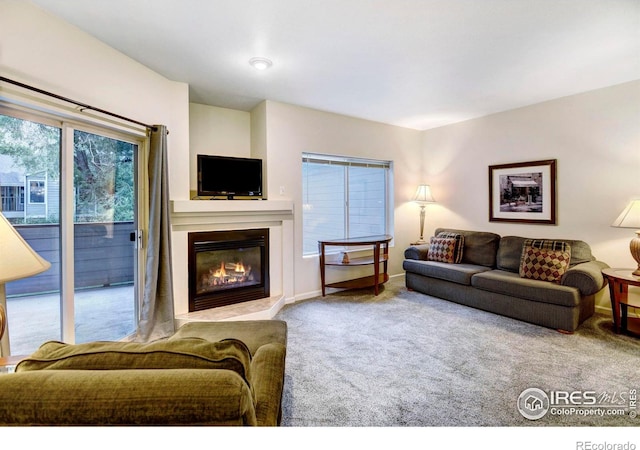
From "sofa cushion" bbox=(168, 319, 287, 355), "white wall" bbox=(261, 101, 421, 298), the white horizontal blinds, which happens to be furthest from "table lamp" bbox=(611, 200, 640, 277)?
"sofa cushion" bbox=(168, 319, 287, 355)

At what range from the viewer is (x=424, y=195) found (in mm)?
4809

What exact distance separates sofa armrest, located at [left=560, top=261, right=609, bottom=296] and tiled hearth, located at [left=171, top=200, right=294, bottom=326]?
9.62ft

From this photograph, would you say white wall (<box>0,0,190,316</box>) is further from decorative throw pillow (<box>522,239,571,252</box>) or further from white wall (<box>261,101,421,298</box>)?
decorative throw pillow (<box>522,239,571,252</box>)

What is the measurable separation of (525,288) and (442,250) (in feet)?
3.81

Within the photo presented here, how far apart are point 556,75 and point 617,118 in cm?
92

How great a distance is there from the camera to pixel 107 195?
8.52 feet

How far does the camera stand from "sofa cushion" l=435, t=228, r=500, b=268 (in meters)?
3.94

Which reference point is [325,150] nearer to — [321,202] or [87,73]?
[321,202]

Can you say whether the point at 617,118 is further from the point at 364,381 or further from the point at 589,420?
the point at 364,381

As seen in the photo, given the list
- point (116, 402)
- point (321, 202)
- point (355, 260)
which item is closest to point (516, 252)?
point (355, 260)

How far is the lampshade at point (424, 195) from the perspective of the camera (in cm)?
480

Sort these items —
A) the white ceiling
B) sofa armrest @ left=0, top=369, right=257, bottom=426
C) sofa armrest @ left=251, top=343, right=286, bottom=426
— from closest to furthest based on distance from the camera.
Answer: sofa armrest @ left=0, top=369, right=257, bottom=426
sofa armrest @ left=251, top=343, right=286, bottom=426
the white ceiling

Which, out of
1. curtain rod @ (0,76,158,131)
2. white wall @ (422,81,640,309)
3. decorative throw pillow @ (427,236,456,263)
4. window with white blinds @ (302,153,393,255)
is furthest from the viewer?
window with white blinds @ (302,153,393,255)

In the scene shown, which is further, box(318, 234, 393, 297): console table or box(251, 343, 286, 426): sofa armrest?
box(318, 234, 393, 297): console table
